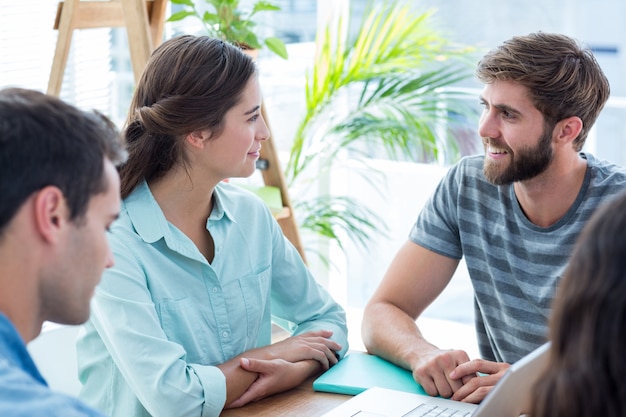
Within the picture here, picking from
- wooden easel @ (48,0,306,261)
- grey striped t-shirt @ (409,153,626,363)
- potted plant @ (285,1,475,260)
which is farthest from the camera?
potted plant @ (285,1,475,260)

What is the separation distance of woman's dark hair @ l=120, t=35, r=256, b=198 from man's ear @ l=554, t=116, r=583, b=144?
0.70 m

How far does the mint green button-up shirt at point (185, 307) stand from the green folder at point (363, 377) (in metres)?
0.07

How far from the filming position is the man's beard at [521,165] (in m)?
1.89

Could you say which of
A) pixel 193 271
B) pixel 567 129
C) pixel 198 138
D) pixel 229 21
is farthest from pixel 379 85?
pixel 193 271

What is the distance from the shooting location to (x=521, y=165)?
1.89 metres

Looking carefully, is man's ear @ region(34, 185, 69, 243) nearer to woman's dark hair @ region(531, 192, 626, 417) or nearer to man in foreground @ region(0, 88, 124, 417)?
man in foreground @ region(0, 88, 124, 417)

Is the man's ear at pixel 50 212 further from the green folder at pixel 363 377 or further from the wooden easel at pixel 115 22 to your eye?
the wooden easel at pixel 115 22

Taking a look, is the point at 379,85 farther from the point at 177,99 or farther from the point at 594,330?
the point at 594,330

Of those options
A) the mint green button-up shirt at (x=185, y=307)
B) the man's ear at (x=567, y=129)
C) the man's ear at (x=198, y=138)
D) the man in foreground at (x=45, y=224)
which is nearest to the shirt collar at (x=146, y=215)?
the mint green button-up shirt at (x=185, y=307)

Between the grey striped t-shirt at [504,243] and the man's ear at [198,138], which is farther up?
the man's ear at [198,138]

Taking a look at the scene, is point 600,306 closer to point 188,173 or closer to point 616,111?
point 188,173

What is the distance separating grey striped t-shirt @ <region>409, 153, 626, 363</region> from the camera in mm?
1856

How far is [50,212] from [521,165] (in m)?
1.21

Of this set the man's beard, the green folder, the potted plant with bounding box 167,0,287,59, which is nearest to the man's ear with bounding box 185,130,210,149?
the green folder
